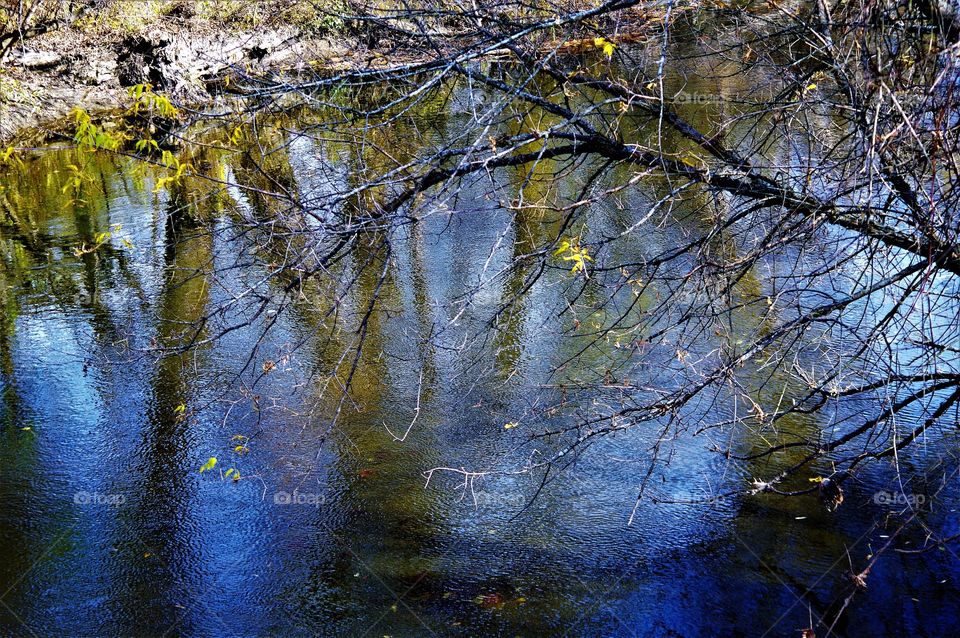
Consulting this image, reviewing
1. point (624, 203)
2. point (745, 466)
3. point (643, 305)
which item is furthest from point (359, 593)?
point (624, 203)

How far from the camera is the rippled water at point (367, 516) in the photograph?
4715 mm

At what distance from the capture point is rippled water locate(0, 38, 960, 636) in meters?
4.71

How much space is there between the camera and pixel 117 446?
654 centimetres

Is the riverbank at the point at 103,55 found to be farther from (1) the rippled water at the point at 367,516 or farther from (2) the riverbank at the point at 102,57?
(1) the rippled water at the point at 367,516

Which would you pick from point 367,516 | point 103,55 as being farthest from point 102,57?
point 367,516

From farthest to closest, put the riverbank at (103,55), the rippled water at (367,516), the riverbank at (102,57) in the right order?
the riverbank at (102,57) < the riverbank at (103,55) < the rippled water at (367,516)

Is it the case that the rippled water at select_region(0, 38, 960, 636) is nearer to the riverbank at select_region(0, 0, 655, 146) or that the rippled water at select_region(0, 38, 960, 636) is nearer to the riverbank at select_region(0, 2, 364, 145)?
the riverbank at select_region(0, 0, 655, 146)

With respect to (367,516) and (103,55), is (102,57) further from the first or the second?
(367,516)

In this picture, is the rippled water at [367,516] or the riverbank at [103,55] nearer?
the rippled water at [367,516]

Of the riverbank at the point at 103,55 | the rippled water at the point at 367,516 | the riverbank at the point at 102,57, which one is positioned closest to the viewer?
the rippled water at the point at 367,516

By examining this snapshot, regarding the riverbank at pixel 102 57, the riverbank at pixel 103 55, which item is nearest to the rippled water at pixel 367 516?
the riverbank at pixel 103 55

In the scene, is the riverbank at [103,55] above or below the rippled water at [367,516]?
above

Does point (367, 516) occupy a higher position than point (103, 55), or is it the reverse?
point (103, 55)

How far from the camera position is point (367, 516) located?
5602 mm
